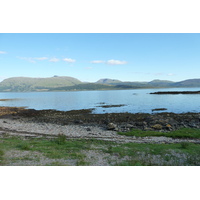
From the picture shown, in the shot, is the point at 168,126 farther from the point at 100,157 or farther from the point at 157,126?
the point at 100,157

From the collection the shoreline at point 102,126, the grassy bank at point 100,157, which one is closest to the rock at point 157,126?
the shoreline at point 102,126

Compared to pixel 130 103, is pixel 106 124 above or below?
below

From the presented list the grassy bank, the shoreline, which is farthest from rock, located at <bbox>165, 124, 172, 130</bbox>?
the grassy bank

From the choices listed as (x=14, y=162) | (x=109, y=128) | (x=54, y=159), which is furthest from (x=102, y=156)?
(x=109, y=128)

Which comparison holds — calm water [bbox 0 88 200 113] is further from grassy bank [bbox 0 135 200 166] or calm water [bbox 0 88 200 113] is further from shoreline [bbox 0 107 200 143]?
grassy bank [bbox 0 135 200 166]

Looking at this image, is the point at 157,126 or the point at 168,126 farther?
the point at 157,126

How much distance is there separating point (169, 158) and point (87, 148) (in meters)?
6.52

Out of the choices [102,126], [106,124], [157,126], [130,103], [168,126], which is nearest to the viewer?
[168,126]

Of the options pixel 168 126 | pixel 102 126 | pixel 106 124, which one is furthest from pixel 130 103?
pixel 168 126

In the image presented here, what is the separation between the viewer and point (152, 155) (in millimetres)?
12844

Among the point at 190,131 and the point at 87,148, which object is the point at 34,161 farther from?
the point at 190,131

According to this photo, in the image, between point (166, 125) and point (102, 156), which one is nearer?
point (102, 156)

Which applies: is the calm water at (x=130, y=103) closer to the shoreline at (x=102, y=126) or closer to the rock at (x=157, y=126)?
the shoreline at (x=102, y=126)

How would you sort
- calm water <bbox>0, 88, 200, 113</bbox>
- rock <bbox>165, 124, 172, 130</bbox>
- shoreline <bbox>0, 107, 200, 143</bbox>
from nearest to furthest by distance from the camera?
shoreline <bbox>0, 107, 200, 143</bbox> → rock <bbox>165, 124, 172, 130</bbox> → calm water <bbox>0, 88, 200, 113</bbox>
